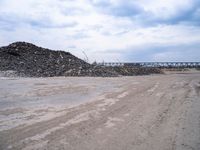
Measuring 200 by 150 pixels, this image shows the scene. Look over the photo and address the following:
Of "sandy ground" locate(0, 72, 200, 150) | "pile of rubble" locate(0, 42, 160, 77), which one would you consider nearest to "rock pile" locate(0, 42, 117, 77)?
"pile of rubble" locate(0, 42, 160, 77)

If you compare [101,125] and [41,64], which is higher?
[41,64]

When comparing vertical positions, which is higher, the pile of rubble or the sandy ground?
the pile of rubble

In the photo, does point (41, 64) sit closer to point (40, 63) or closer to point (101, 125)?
point (40, 63)

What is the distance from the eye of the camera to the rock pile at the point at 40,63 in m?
39.5

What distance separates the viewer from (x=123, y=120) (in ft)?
34.0

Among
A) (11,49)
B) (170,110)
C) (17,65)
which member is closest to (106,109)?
(170,110)

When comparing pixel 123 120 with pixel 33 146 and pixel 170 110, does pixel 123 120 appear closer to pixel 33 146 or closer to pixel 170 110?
pixel 170 110

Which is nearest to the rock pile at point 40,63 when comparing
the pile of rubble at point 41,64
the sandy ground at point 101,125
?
the pile of rubble at point 41,64

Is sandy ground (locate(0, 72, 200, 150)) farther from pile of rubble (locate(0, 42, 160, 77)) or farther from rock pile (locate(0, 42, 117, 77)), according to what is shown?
rock pile (locate(0, 42, 117, 77))

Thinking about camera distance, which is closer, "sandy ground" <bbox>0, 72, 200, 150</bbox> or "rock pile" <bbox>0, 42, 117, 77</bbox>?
"sandy ground" <bbox>0, 72, 200, 150</bbox>

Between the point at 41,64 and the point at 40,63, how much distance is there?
46cm

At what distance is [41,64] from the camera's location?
42844 mm

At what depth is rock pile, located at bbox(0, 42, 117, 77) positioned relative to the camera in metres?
39.5

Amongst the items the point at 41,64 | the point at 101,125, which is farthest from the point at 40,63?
the point at 101,125
